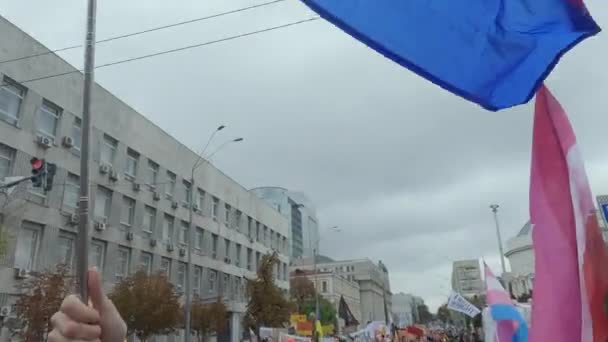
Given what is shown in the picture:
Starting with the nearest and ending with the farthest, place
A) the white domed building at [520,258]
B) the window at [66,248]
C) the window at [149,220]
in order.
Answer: the window at [66,248] → the window at [149,220] → the white domed building at [520,258]

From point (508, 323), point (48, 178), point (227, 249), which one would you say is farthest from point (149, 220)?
point (508, 323)

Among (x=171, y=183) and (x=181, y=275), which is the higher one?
(x=171, y=183)

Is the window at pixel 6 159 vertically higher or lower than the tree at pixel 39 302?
higher

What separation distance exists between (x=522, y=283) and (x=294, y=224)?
181 ft

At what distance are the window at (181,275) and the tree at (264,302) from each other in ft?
20.8

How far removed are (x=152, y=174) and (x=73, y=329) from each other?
121 feet

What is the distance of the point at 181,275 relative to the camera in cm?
4022

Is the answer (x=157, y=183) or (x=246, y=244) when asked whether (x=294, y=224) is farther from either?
(x=157, y=183)

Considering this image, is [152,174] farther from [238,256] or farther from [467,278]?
[467,278]

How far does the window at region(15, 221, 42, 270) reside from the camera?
2511 cm

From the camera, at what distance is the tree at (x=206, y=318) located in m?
37.1

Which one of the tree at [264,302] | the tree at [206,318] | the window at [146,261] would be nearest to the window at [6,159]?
the window at [146,261]

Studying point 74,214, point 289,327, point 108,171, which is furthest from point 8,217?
point 289,327

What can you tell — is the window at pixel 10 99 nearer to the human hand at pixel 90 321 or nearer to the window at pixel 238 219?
the human hand at pixel 90 321
